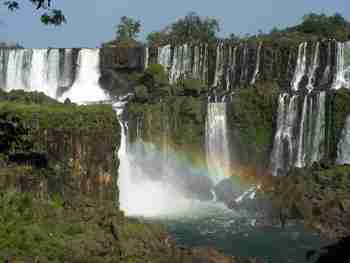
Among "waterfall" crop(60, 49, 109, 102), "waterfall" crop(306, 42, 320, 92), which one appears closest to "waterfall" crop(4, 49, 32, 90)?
"waterfall" crop(60, 49, 109, 102)

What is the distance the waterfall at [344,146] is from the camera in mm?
28016

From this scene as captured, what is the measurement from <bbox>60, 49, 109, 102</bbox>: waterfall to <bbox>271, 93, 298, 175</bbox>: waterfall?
1204 cm

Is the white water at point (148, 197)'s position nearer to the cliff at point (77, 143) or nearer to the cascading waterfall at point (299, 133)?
the cliff at point (77, 143)

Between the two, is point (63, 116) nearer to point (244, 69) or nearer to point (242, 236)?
point (242, 236)

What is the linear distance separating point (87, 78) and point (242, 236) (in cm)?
1991

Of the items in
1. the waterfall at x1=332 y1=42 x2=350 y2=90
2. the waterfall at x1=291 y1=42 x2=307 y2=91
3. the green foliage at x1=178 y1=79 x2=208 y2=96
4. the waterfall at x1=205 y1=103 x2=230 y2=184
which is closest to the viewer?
the waterfall at x1=205 y1=103 x2=230 y2=184

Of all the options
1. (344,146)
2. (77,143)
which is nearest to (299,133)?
(344,146)

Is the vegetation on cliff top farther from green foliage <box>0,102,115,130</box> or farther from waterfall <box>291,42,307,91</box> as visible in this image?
green foliage <box>0,102,115,130</box>

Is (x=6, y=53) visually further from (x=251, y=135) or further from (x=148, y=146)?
(x=251, y=135)

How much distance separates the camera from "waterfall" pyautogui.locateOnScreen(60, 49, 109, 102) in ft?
123

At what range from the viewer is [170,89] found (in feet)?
111

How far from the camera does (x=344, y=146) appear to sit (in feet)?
92.4

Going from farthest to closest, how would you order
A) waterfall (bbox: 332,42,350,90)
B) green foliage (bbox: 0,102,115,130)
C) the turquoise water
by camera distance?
waterfall (bbox: 332,42,350,90) < green foliage (bbox: 0,102,115,130) < the turquoise water

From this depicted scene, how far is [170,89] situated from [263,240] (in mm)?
15183
